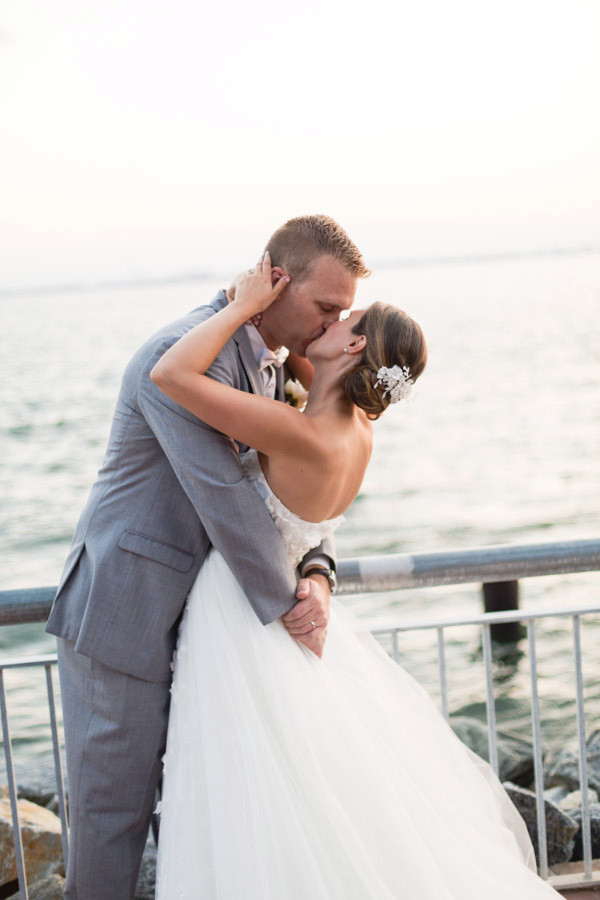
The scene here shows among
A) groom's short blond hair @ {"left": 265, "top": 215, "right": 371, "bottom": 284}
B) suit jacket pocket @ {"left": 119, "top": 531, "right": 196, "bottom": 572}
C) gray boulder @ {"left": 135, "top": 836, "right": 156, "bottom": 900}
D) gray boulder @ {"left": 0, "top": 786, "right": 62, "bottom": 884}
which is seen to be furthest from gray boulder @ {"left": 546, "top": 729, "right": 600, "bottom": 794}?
groom's short blond hair @ {"left": 265, "top": 215, "right": 371, "bottom": 284}

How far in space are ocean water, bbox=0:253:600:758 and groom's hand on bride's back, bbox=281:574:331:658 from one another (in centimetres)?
57

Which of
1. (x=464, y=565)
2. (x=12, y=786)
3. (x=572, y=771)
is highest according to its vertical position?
(x=464, y=565)

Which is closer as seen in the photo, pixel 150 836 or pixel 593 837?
pixel 593 837

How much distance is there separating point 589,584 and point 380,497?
30.7 ft

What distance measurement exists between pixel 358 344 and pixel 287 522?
1.71ft

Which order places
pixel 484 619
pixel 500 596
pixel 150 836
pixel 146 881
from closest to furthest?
pixel 484 619 < pixel 146 881 < pixel 150 836 < pixel 500 596

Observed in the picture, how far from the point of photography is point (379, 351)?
233 cm

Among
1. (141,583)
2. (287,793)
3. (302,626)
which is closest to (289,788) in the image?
(287,793)

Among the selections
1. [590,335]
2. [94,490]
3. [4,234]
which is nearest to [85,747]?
[94,490]

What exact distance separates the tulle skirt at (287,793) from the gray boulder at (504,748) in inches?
132

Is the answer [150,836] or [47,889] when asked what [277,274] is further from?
[150,836]

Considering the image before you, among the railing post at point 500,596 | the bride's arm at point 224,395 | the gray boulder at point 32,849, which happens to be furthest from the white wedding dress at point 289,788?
the railing post at point 500,596

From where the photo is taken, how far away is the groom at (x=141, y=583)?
86.2 inches

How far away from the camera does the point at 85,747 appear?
2.27 meters
